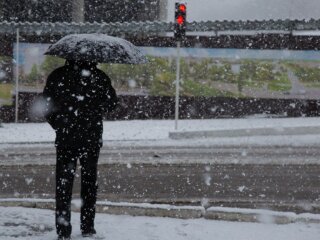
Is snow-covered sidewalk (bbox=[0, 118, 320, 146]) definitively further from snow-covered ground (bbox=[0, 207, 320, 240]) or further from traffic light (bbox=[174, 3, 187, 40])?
snow-covered ground (bbox=[0, 207, 320, 240])

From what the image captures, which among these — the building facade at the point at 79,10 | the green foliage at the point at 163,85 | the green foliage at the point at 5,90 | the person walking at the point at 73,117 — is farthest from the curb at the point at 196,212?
the building facade at the point at 79,10

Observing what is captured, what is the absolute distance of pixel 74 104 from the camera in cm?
507

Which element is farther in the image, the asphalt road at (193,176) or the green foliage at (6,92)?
the green foliage at (6,92)

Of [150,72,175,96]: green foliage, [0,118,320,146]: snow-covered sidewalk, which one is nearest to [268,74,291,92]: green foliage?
[0,118,320,146]: snow-covered sidewalk

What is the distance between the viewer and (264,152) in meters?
13.2

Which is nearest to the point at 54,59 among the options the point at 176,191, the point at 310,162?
the point at 310,162

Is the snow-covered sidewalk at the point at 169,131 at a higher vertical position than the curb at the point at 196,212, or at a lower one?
lower

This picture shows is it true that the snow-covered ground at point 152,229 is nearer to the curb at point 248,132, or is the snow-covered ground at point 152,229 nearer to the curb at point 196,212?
the curb at point 196,212

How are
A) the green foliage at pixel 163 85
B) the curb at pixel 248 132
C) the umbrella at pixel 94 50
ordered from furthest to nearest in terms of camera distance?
the green foliage at pixel 163 85, the curb at pixel 248 132, the umbrella at pixel 94 50

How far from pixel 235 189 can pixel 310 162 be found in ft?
11.8

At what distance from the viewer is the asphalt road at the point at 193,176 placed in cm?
791

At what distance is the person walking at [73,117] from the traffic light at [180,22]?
1172 centimetres

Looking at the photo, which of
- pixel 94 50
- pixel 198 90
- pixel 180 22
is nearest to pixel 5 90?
pixel 198 90

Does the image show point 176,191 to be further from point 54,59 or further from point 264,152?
point 54,59
